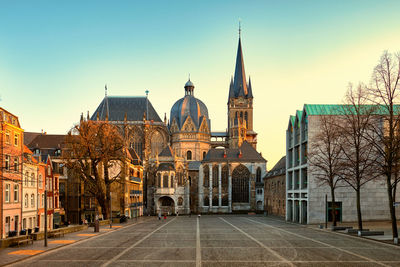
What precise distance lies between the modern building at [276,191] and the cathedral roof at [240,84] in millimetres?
45674

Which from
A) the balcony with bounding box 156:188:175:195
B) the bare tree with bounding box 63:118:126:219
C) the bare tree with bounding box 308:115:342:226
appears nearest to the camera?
the bare tree with bounding box 308:115:342:226

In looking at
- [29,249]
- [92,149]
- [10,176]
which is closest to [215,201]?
[92,149]

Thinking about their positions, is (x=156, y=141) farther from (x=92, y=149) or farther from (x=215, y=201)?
(x=92, y=149)

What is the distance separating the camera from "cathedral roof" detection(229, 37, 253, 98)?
443 ft

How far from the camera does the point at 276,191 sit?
81375 mm

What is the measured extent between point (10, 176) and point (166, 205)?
→ 2300 inches

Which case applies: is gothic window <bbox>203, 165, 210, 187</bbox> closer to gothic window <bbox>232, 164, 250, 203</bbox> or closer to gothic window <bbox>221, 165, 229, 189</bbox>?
gothic window <bbox>221, 165, 229, 189</bbox>

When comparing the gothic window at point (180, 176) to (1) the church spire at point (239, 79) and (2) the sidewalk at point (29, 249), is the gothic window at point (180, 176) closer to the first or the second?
(1) the church spire at point (239, 79)

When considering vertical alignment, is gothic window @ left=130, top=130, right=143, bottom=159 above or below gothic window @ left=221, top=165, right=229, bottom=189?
above

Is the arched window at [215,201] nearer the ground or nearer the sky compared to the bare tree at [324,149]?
nearer the ground

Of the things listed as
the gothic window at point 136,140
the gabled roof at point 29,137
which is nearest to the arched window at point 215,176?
the gothic window at point 136,140

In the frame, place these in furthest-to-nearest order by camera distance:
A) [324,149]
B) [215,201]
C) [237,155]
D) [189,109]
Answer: [189,109]
[237,155]
[215,201]
[324,149]

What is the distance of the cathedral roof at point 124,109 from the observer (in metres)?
115

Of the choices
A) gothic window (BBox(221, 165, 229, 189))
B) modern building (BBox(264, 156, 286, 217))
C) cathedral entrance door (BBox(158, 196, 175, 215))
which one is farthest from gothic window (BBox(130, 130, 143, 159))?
modern building (BBox(264, 156, 286, 217))
